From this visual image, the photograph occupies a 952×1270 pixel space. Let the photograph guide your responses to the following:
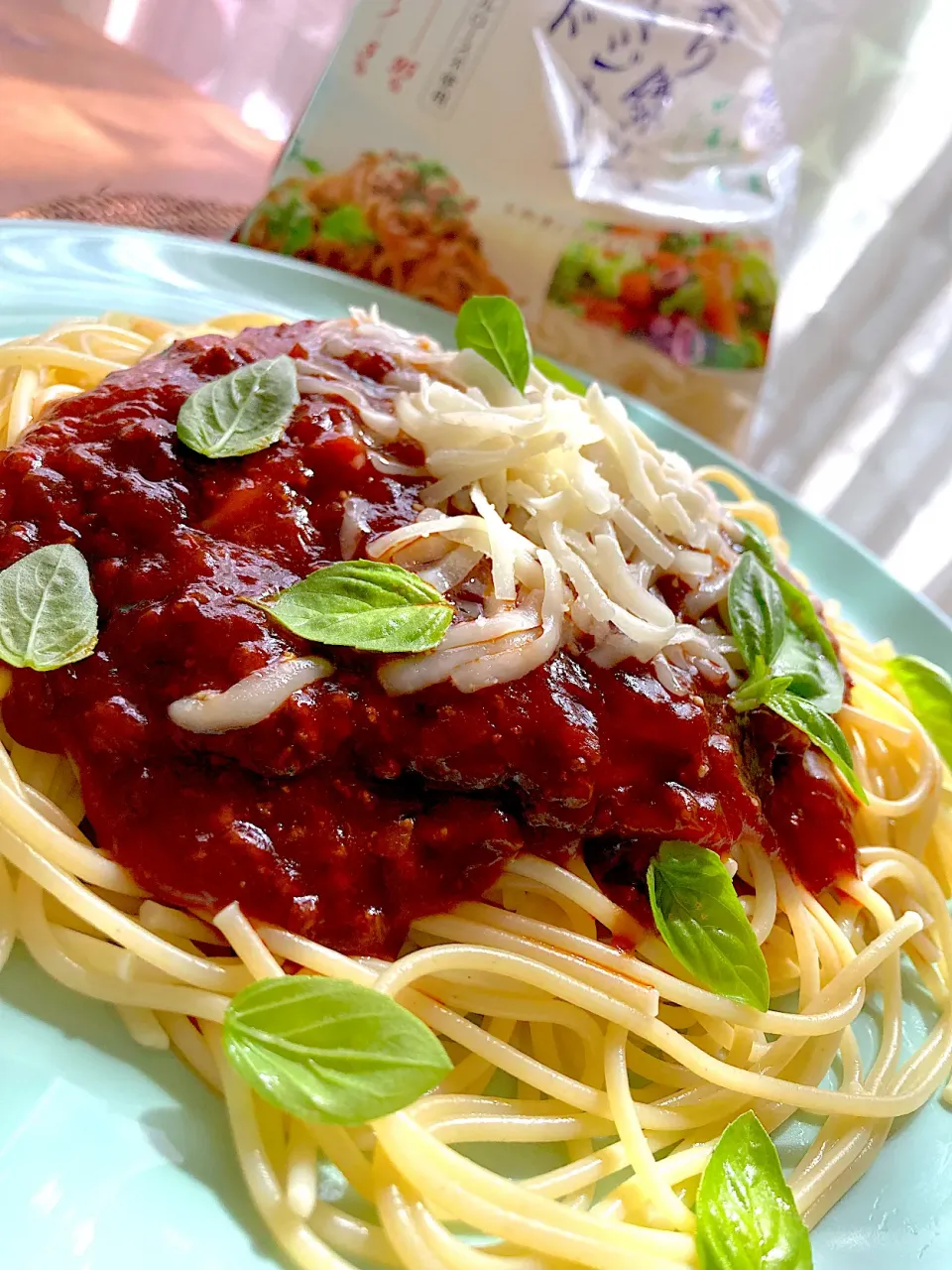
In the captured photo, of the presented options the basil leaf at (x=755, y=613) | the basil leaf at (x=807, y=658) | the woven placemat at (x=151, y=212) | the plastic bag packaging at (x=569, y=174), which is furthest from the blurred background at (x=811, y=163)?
the basil leaf at (x=755, y=613)

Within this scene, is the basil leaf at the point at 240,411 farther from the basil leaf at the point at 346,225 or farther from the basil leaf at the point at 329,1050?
the basil leaf at the point at 346,225

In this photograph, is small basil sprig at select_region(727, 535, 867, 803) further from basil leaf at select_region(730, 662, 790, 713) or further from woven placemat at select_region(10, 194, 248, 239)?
woven placemat at select_region(10, 194, 248, 239)

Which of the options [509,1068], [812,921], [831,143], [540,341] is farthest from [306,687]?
[831,143]

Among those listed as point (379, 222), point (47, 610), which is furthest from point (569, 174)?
point (47, 610)

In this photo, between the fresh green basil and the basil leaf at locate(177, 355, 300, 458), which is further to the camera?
the fresh green basil

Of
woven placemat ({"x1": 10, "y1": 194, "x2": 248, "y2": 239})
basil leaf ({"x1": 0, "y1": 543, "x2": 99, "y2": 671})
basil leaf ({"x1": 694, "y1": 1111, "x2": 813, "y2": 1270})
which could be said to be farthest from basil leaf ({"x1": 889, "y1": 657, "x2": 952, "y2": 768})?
woven placemat ({"x1": 10, "y1": 194, "x2": 248, "y2": 239})

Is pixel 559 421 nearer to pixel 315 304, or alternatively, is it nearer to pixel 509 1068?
pixel 509 1068
